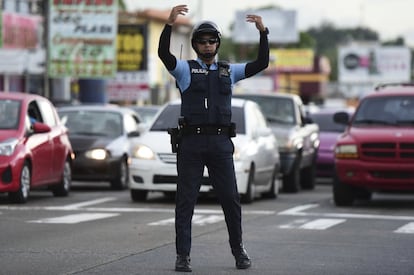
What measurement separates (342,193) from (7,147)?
4.82 m

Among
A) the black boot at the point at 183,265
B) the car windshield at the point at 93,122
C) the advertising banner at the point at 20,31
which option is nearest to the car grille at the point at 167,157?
the car windshield at the point at 93,122

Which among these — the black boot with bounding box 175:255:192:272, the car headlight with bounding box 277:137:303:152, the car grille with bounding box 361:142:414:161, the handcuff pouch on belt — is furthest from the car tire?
the black boot with bounding box 175:255:192:272

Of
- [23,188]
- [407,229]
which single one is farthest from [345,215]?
[23,188]

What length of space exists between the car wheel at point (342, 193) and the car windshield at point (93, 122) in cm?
600

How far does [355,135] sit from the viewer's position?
779 inches

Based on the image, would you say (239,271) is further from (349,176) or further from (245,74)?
(349,176)

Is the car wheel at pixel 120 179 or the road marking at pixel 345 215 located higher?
the road marking at pixel 345 215

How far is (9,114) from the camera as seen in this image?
1969 centimetres

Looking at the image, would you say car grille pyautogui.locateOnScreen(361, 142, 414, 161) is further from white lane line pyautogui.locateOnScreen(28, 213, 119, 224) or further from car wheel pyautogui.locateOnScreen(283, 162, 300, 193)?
car wheel pyautogui.locateOnScreen(283, 162, 300, 193)

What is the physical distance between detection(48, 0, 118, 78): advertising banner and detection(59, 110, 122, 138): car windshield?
15.5 meters

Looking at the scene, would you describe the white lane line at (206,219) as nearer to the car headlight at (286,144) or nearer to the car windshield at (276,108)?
the car headlight at (286,144)

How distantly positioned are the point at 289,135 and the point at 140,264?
1331cm

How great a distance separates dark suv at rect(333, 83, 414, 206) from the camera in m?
19.3

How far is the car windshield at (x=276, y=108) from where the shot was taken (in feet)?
83.3
